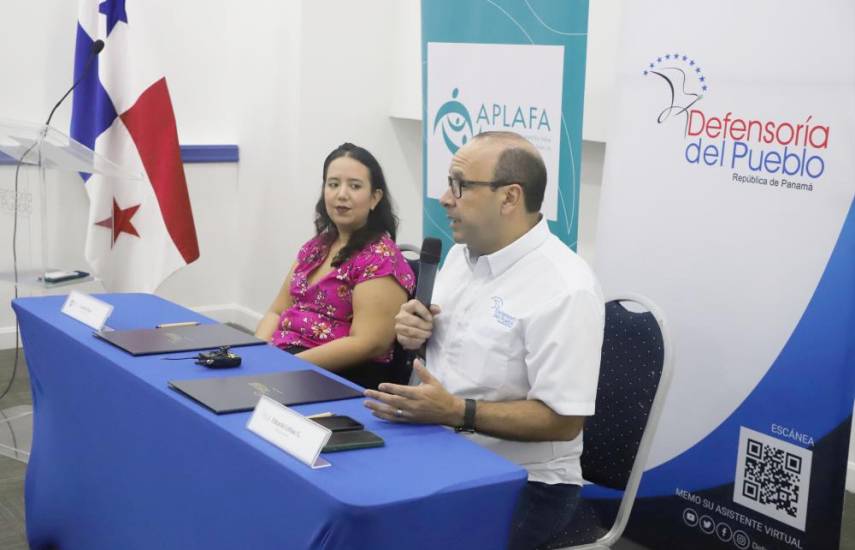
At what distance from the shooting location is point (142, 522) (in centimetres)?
219

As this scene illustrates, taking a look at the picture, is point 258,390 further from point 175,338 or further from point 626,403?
point 626,403

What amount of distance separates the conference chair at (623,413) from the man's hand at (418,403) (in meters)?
0.41

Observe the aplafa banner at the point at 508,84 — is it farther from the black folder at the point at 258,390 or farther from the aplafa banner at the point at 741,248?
the black folder at the point at 258,390

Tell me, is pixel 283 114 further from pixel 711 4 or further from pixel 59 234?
pixel 711 4

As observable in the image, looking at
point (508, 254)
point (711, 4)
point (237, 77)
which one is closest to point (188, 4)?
point (237, 77)

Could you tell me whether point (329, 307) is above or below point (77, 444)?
above

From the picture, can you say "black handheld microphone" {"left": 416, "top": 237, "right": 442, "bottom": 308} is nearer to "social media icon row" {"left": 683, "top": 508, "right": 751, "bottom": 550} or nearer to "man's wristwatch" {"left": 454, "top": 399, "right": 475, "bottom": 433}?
"man's wristwatch" {"left": 454, "top": 399, "right": 475, "bottom": 433}

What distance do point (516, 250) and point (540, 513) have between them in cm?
53

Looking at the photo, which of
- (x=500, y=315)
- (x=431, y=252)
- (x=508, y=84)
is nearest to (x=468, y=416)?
(x=500, y=315)

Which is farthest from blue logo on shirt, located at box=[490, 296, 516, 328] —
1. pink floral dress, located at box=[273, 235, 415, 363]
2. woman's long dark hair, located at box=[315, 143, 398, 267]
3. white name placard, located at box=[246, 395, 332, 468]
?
woman's long dark hair, located at box=[315, 143, 398, 267]

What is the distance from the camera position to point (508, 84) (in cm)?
346

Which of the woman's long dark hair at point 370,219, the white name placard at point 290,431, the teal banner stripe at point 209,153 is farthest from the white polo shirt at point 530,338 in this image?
the teal banner stripe at point 209,153

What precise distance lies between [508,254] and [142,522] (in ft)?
3.07

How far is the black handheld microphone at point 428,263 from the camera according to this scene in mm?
2131
